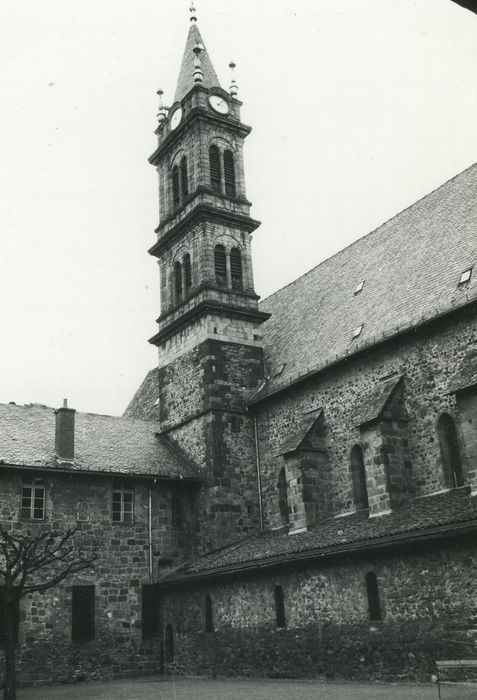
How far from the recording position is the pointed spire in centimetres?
3628

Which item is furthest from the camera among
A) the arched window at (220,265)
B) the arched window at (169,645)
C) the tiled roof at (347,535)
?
the arched window at (220,265)

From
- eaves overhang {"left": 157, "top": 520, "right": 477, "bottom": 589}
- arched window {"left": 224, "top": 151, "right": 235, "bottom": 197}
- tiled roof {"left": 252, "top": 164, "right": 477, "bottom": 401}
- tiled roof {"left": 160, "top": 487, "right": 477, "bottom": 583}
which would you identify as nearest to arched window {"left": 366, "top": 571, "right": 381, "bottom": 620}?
eaves overhang {"left": 157, "top": 520, "right": 477, "bottom": 589}

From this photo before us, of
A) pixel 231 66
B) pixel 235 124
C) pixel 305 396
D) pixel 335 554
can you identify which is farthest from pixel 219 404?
pixel 231 66

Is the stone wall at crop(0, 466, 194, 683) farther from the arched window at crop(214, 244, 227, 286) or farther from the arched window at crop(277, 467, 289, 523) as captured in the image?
the arched window at crop(214, 244, 227, 286)

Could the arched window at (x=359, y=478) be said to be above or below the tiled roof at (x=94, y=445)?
below

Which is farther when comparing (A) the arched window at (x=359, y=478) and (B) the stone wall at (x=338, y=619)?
(A) the arched window at (x=359, y=478)

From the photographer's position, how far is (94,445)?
95.2 ft

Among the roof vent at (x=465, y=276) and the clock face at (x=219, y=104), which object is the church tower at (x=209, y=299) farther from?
the roof vent at (x=465, y=276)

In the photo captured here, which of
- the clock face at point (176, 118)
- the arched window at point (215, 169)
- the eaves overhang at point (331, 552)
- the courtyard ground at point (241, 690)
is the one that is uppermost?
the clock face at point (176, 118)

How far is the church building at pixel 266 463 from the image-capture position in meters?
19.2

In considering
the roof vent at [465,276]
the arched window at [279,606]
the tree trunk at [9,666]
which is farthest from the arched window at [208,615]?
the roof vent at [465,276]

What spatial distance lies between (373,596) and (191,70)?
27.5m

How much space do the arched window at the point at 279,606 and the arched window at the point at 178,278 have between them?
1548cm

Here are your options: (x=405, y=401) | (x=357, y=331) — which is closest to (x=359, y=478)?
(x=405, y=401)
